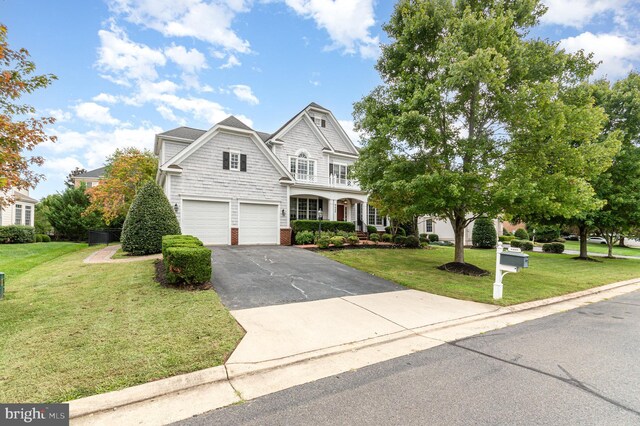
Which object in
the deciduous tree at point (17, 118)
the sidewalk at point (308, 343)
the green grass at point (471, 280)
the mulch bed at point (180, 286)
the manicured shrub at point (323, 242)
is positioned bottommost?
the green grass at point (471, 280)

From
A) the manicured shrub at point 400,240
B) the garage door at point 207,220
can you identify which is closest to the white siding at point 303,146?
the garage door at point 207,220

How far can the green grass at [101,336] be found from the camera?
321 cm

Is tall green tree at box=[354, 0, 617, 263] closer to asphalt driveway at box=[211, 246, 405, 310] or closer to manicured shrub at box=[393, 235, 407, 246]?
asphalt driveway at box=[211, 246, 405, 310]

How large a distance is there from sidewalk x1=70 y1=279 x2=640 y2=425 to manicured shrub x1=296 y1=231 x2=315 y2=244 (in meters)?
9.63

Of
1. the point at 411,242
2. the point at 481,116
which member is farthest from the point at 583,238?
the point at 481,116

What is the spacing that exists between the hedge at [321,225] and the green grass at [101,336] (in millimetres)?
11140

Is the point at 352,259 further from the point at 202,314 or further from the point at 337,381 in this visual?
the point at 337,381

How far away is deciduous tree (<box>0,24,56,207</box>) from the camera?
4.85 m

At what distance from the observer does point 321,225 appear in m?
18.8

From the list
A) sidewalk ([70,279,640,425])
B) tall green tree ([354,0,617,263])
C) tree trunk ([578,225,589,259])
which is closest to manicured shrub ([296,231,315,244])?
tall green tree ([354,0,617,263])

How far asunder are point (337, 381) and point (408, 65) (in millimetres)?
10779

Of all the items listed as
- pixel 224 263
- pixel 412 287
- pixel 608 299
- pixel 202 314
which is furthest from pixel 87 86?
pixel 608 299

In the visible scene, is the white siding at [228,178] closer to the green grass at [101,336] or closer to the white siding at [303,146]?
the white siding at [303,146]

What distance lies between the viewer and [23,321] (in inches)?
195
